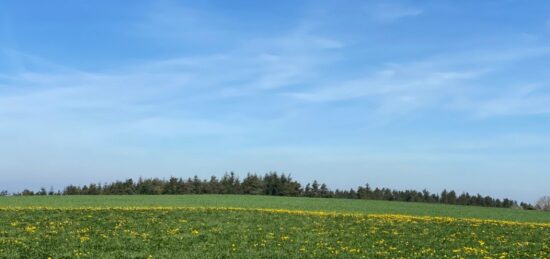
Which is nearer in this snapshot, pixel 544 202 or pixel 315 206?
pixel 315 206

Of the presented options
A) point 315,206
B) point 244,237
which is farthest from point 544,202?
point 244,237

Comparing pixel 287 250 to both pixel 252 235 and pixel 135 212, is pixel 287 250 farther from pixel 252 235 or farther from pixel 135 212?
pixel 135 212

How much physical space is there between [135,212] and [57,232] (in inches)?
402

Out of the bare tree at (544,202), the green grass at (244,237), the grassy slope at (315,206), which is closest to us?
the green grass at (244,237)

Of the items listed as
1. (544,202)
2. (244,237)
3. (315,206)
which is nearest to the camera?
(244,237)

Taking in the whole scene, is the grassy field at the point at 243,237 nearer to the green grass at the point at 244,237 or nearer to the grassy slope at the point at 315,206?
the green grass at the point at 244,237

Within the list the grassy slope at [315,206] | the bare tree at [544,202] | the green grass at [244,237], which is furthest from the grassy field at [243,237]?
the bare tree at [544,202]

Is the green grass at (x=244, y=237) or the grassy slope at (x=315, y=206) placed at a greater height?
the grassy slope at (x=315, y=206)

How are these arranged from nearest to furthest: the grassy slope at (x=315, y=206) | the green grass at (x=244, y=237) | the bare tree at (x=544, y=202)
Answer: the green grass at (x=244, y=237) < the grassy slope at (x=315, y=206) < the bare tree at (x=544, y=202)

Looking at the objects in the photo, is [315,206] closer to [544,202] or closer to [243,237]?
[243,237]

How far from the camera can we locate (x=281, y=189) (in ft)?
352

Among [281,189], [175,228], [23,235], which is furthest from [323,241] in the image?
[281,189]

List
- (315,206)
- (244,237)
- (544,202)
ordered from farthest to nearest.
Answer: (544,202)
(315,206)
(244,237)

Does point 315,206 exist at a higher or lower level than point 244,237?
higher
